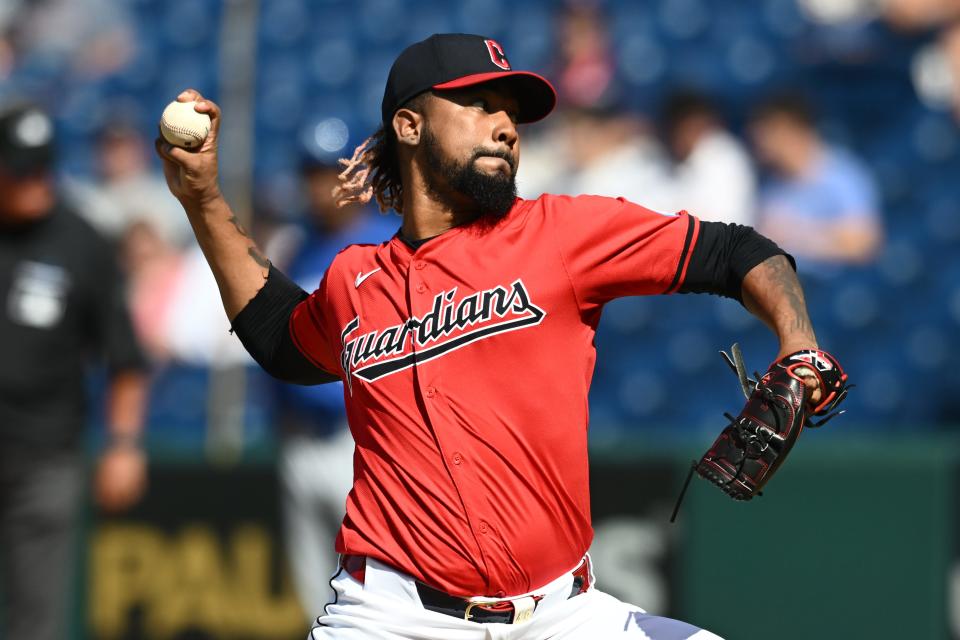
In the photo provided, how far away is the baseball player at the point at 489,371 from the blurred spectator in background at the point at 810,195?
13.5 ft

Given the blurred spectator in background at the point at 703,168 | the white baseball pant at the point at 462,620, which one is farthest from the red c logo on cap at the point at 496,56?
the blurred spectator in background at the point at 703,168

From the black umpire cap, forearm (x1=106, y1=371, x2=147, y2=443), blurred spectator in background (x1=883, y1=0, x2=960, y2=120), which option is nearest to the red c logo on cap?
the black umpire cap

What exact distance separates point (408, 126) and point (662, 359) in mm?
4433

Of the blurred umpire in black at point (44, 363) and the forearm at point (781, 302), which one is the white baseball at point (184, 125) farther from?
the blurred umpire in black at point (44, 363)

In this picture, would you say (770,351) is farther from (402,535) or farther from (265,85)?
(402,535)

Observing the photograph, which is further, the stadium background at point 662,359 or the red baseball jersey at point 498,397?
the stadium background at point 662,359

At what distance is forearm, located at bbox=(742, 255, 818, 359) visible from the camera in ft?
9.55

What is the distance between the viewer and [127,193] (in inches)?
341

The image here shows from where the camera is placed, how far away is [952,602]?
5.94 meters

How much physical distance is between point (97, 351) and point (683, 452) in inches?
110

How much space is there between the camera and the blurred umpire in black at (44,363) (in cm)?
603

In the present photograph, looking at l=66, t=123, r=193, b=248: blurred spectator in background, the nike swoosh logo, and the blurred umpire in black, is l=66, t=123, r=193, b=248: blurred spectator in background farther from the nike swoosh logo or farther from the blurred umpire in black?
the nike swoosh logo

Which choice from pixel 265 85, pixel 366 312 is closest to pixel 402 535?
pixel 366 312

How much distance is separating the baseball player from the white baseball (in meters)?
0.60
